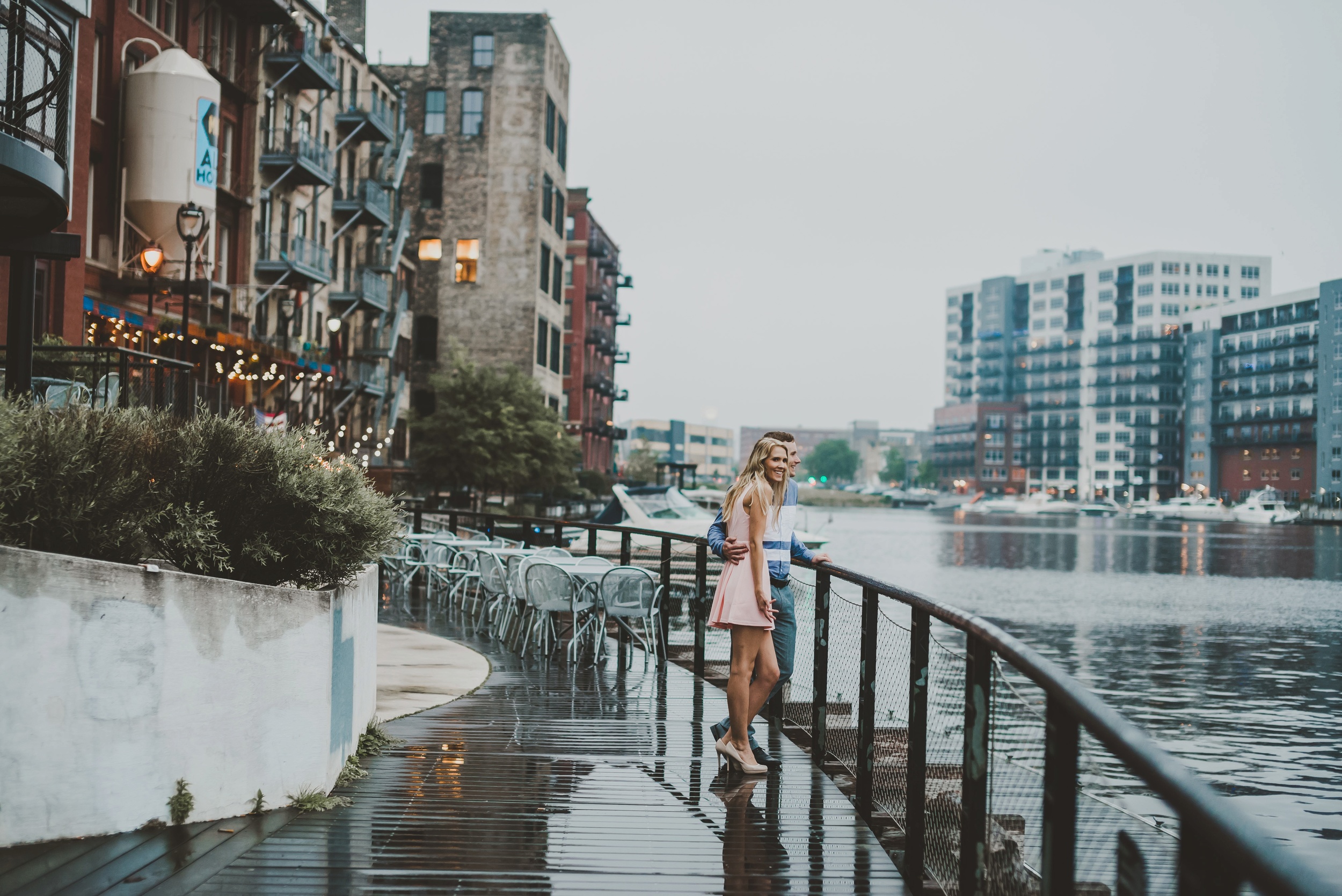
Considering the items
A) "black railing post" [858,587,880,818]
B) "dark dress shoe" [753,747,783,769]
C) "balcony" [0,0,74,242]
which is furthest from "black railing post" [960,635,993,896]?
"balcony" [0,0,74,242]

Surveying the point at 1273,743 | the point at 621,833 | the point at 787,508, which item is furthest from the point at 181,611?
the point at 1273,743

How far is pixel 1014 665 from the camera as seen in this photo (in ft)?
13.5

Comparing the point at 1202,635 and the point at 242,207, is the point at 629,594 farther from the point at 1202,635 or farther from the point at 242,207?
the point at 242,207

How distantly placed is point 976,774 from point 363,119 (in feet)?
150

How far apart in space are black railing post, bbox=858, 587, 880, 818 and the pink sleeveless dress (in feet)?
2.74

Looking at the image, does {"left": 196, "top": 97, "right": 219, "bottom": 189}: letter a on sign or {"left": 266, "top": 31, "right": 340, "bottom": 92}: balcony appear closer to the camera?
{"left": 196, "top": 97, "right": 219, "bottom": 189}: letter a on sign

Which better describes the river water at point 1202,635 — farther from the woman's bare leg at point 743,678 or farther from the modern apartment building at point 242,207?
the modern apartment building at point 242,207

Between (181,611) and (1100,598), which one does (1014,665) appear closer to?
(181,611)

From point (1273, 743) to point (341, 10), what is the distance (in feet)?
152

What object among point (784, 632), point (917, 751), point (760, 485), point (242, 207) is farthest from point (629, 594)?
point (242, 207)

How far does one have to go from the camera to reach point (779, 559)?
7730mm

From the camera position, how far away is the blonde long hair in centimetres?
743

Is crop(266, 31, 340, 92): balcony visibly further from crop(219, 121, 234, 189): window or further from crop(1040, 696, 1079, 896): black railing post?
crop(1040, 696, 1079, 896): black railing post

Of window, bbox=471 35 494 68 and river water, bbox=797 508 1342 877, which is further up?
window, bbox=471 35 494 68
